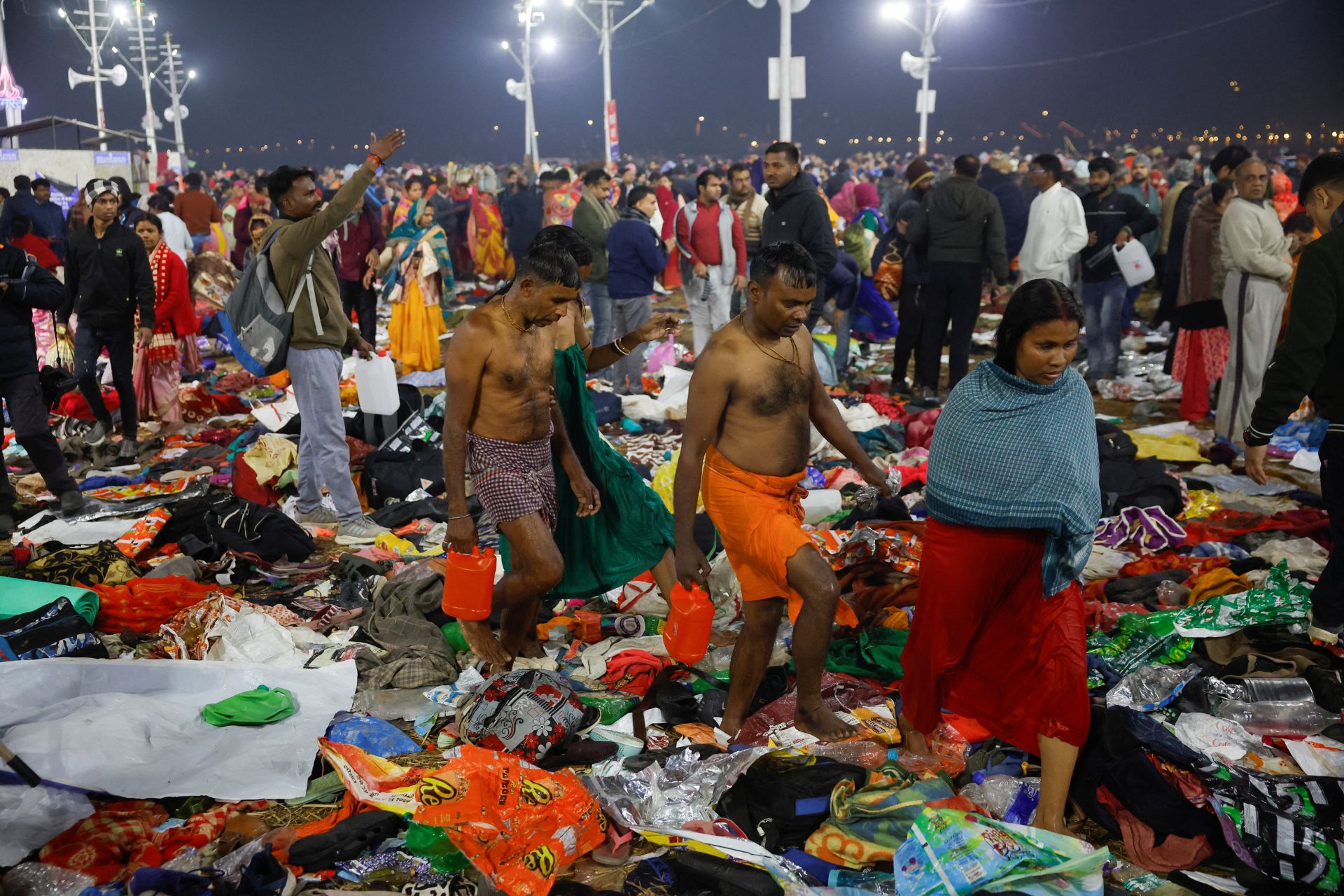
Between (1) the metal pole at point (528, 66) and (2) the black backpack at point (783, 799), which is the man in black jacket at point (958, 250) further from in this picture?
(1) the metal pole at point (528, 66)

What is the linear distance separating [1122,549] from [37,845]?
17.3 ft

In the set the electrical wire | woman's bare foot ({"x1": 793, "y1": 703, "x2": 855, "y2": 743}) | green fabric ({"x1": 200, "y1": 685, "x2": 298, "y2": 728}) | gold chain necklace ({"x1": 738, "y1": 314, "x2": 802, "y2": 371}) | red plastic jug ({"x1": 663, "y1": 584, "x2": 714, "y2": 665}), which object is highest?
the electrical wire

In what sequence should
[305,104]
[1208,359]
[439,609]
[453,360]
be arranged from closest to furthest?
[453,360] → [439,609] → [1208,359] → [305,104]

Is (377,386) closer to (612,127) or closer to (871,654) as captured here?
(871,654)

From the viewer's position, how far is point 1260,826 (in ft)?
10.7

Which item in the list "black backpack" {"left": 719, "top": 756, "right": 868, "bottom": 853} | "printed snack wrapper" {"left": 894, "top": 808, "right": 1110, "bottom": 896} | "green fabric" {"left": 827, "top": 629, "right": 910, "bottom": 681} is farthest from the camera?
"green fabric" {"left": 827, "top": 629, "right": 910, "bottom": 681}

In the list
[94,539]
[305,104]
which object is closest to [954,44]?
[305,104]

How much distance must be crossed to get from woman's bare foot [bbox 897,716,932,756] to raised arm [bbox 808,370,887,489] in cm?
91

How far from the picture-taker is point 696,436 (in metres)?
3.97

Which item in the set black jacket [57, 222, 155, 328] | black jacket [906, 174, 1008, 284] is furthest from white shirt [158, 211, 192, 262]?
black jacket [906, 174, 1008, 284]

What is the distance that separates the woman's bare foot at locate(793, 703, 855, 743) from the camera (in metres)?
4.11

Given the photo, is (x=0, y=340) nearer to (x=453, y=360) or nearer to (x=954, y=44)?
(x=453, y=360)

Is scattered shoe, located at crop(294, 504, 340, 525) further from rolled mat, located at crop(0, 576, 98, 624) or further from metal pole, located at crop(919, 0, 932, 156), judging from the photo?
metal pole, located at crop(919, 0, 932, 156)

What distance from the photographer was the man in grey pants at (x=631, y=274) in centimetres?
1021
